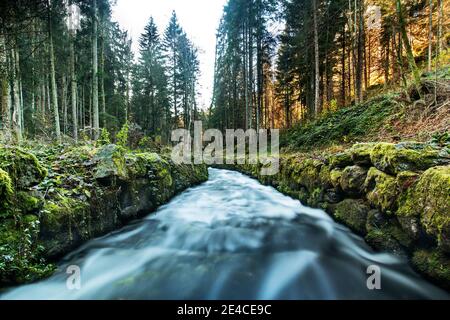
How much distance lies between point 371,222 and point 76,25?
21.7 metres

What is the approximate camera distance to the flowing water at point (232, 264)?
9.50ft

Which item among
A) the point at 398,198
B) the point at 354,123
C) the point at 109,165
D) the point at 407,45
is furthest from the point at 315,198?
the point at 109,165

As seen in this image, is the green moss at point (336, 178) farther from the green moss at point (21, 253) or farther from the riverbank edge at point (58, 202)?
the green moss at point (21, 253)

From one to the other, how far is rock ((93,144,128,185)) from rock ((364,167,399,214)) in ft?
15.9

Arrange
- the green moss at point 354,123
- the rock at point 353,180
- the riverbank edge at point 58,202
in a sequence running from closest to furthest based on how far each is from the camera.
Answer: the riverbank edge at point 58,202 → the rock at point 353,180 → the green moss at point 354,123

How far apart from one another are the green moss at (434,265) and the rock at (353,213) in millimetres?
1133

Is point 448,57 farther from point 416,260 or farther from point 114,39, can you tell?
point 114,39

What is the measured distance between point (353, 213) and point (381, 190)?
39.2 inches

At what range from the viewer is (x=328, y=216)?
5266mm

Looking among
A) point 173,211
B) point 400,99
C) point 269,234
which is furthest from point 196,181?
point 400,99

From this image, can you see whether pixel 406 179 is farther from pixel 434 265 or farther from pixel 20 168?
pixel 20 168

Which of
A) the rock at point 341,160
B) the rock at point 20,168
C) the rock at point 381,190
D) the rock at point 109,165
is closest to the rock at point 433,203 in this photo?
the rock at point 381,190

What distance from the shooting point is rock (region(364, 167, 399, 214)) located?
337 centimetres

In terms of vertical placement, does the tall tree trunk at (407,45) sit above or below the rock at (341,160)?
above
